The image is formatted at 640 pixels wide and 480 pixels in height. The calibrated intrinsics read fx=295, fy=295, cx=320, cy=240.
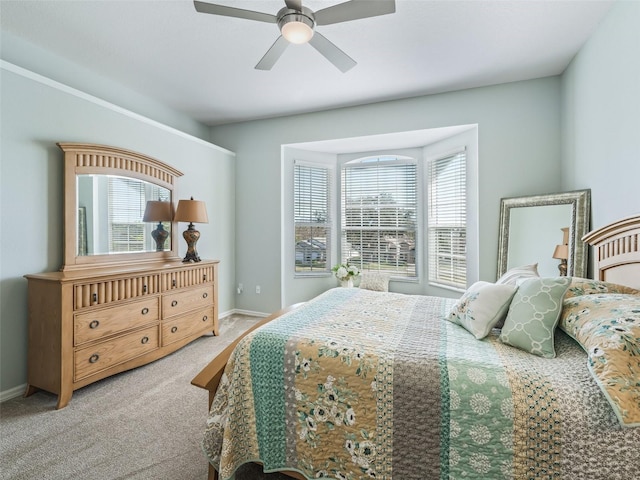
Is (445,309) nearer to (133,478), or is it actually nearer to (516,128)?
(133,478)

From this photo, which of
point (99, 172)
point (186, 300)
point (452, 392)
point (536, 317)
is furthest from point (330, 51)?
point (186, 300)

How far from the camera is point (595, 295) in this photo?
1.50 m

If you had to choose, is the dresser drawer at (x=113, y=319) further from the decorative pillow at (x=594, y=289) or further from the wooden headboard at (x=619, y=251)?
the wooden headboard at (x=619, y=251)

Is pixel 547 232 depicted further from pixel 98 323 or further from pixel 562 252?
pixel 98 323

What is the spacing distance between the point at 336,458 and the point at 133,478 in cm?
110

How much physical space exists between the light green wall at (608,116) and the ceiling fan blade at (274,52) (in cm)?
228

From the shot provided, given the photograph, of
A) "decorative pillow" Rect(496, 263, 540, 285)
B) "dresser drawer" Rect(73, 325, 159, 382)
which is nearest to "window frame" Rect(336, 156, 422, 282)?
"decorative pillow" Rect(496, 263, 540, 285)

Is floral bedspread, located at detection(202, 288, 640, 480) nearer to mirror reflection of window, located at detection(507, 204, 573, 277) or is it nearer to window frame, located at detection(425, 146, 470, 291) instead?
mirror reflection of window, located at detection(507, 204, 573, 277)

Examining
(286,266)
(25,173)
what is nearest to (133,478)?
(25,173)

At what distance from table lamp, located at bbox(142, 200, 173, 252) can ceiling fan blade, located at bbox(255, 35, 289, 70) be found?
2.03m

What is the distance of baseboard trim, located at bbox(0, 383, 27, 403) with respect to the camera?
2227 millimetres

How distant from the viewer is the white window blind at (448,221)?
3.74m

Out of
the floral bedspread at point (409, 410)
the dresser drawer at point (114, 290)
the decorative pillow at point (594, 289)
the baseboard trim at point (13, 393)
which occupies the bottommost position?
the baseboard trim at point (13, 393)

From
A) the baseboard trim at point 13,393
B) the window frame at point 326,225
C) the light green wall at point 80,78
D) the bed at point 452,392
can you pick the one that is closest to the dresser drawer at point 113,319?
the baseboard trim at point 13,393
